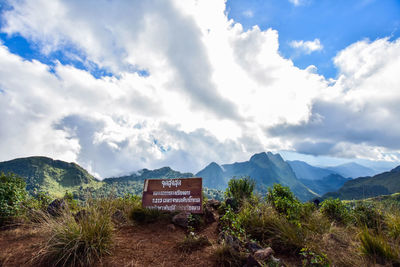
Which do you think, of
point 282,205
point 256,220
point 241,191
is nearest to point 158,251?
point 256,220

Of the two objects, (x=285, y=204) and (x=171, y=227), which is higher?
(x=285, y=204)

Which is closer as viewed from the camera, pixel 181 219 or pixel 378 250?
pixel 378 250

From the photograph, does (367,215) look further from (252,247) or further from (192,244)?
(192,244)

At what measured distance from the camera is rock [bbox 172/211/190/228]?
6739 millimetres

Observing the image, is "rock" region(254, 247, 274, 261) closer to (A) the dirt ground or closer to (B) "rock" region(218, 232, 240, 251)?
(B) "rock" region(218, 232, 240, 251)

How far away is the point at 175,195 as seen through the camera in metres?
7.74

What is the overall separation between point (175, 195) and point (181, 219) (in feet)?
3.57

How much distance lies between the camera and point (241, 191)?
978cm

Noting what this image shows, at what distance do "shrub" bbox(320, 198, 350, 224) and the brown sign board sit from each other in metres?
5.65

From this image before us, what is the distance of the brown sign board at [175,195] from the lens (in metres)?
7.49

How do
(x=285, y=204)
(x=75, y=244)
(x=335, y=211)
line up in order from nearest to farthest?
1. (x=75, y=244)
2. (x=285, y=204)
3. (x=335, y=211)

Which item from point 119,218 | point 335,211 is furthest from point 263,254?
point 335,211

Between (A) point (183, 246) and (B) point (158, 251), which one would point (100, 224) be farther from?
(A) point (183, 246)

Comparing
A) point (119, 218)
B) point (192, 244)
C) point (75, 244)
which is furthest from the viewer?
point (119, 218)
